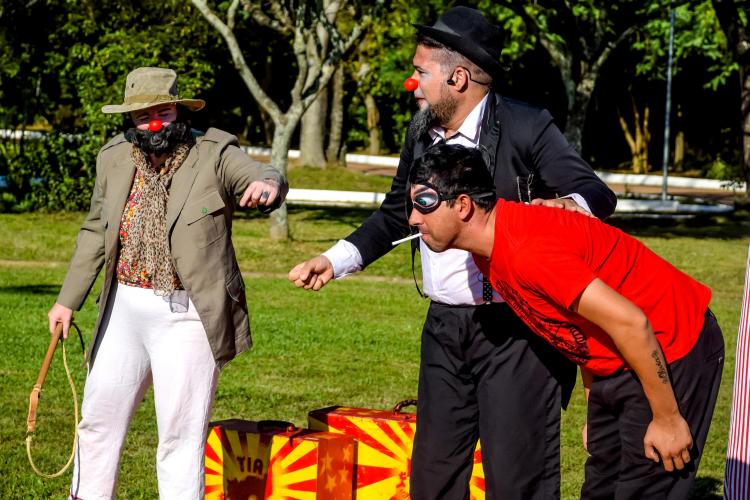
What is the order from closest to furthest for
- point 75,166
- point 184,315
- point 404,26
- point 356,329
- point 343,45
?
point 184,315 → point 356,329 → point 343,45 → point 75,166 → point 404,26

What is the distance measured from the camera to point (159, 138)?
4.82 metres

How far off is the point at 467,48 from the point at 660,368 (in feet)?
4.53

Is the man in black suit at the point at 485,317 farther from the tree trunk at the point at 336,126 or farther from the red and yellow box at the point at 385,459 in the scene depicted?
the tree trunk at the point at 336,126

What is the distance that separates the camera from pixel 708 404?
3.80 meters

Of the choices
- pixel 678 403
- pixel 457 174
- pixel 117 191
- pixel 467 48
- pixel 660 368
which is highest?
pixel 467 48

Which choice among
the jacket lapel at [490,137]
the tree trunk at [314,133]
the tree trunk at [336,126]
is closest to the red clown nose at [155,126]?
the jacket lapel at [490,137]

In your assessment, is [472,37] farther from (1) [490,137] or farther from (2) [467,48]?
(1) [490,137]

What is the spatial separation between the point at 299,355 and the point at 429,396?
5616 millimetres

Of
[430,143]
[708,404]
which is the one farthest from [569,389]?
[430,143]

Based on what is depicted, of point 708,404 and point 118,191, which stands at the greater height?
point 118,191

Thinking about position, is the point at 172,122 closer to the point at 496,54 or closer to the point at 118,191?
the point at 118,191

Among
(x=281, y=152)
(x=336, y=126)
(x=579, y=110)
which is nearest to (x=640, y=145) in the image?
(x=336, y=126)

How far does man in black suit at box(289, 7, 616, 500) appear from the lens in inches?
169

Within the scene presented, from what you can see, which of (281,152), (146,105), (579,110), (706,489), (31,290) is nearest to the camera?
(146,105)
